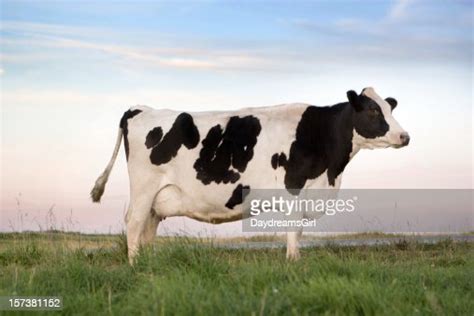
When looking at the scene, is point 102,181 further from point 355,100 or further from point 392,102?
point 392,102

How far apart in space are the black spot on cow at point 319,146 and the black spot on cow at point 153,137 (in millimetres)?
2469

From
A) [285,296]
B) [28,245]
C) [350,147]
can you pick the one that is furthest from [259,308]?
[28,245]

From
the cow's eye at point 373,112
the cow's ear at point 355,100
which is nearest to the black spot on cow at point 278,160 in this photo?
the cow's ear at point 355,100

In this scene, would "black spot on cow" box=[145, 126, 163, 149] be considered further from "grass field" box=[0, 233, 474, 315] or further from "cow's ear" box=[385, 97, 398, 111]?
"cow's ear" box=[385, 97, 398, 111]

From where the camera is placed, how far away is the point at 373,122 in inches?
497

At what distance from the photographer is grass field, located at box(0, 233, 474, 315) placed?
6.68m

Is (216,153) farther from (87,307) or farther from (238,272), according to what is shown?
(87,307)

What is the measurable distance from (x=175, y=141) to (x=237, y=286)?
599 centimetres

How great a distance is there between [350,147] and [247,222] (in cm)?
231

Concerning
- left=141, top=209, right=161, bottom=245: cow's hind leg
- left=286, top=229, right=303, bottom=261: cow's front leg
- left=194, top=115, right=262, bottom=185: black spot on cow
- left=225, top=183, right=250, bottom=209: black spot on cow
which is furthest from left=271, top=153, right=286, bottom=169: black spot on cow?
left=141, top=209, right=161, bottom=245: cow's hind leg

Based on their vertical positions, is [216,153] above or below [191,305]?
above

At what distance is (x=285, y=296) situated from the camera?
692cm

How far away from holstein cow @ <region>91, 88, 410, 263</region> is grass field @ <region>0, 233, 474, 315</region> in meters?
2.65

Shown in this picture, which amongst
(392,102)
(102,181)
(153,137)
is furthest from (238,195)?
(392,102)
